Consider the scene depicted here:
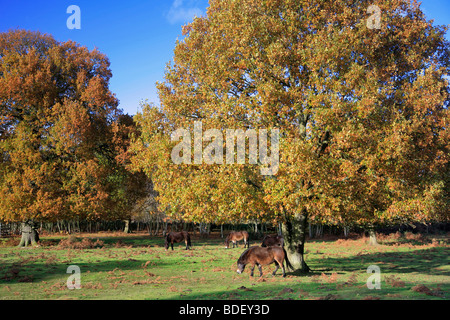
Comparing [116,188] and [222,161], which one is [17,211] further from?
[222,161]

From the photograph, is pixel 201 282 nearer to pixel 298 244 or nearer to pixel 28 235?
pixel 298 244

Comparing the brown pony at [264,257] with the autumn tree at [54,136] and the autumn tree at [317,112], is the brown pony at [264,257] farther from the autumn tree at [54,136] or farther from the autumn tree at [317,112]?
the autumn tree at [54,136]

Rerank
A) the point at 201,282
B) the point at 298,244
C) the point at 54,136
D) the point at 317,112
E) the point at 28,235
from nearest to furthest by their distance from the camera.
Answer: the point at 317,112, the point at 201,282, the point at 298,244, the point at 54,136, the point at 28,235

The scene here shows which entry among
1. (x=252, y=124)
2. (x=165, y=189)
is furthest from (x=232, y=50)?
(x=165, y=189)

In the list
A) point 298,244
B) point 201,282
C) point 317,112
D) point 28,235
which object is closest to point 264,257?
point 201,282

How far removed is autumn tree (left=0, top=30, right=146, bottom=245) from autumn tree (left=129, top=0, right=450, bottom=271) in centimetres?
1788

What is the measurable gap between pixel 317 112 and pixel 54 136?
2963 centimetres

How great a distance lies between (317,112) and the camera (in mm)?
15930

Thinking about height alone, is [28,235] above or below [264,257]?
below

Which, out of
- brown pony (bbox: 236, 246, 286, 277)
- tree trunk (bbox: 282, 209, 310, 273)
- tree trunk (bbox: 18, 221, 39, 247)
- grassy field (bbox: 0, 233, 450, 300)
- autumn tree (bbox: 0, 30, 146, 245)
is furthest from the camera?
tree trunk (bbox: 18, 221, 39, 247)

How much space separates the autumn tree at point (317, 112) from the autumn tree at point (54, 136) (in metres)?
17.9

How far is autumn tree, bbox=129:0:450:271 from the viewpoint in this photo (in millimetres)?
15977

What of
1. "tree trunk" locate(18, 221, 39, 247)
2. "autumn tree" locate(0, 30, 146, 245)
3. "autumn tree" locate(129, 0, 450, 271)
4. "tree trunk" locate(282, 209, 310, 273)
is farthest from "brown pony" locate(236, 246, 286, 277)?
"tree trunk" locate(18, 221, 39, 247)

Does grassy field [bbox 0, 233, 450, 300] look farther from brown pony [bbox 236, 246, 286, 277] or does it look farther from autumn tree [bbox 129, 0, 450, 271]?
autumn tree [bbox 129, 0, 450, 271]
